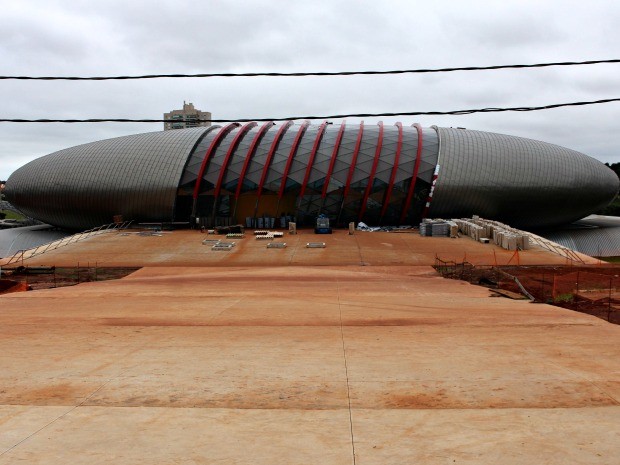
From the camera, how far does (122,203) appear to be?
51.1m

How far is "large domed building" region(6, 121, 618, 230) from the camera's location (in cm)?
4975

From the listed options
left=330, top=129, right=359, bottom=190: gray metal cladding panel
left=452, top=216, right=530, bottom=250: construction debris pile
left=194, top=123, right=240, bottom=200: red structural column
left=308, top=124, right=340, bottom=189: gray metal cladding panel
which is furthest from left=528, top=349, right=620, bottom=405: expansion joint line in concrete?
left=194, top=123, right=240, bottom=200: red structural column

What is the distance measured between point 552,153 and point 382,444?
53.7m

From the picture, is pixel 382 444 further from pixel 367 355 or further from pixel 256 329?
pixel 256 329

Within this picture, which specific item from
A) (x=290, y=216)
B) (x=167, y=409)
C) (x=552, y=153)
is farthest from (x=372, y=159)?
(x=167, y=409)

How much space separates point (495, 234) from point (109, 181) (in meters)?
33.8

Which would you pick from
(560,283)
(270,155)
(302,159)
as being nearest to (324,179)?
(302,159)

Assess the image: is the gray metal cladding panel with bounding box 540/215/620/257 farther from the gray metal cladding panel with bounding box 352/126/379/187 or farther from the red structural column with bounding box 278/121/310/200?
the red structural column with bounding box 278/121/310/200

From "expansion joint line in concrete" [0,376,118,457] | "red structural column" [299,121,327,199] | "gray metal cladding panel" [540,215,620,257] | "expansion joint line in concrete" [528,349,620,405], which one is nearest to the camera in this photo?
"expansion joint line in concrete" [0,376,118,457]

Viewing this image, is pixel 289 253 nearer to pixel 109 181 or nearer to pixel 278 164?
pixel 278 164

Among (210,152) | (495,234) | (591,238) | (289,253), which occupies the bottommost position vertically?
(289,253)

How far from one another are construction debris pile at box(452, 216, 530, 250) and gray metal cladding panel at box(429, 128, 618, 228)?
4101 millimetres

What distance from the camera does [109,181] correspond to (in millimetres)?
51156

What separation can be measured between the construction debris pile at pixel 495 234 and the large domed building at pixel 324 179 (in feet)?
19.3
